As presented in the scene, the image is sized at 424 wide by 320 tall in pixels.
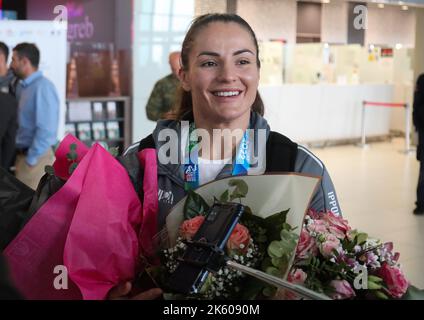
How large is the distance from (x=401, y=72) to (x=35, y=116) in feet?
32.8

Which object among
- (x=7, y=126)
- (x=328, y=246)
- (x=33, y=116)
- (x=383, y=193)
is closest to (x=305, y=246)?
(x=328, y=246)

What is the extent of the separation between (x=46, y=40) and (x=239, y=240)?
5014 millimetres

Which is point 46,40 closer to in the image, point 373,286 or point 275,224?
point 275,224

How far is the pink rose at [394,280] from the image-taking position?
1.18 m

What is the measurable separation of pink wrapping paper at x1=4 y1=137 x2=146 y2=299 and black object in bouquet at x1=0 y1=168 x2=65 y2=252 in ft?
0.20

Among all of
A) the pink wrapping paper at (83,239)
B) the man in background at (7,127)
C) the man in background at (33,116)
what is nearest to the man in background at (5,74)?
the man in background at (33,116)

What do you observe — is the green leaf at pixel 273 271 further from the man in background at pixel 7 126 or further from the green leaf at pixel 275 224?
the man in background at pixel 7 126

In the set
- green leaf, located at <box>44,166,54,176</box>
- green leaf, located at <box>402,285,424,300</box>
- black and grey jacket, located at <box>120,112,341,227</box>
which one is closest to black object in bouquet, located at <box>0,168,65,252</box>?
green leaf, located at <box>44,166,54,176</box>

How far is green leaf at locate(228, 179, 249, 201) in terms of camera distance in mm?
1232

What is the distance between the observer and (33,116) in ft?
17.7

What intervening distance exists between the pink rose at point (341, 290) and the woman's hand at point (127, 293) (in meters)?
0.32

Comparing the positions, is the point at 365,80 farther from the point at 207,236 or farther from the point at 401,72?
the point at 207,236

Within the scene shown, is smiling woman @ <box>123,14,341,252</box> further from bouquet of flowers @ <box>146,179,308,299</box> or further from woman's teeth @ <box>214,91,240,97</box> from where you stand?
bouquet of flowers @ <box>146,179,308,299</box>
